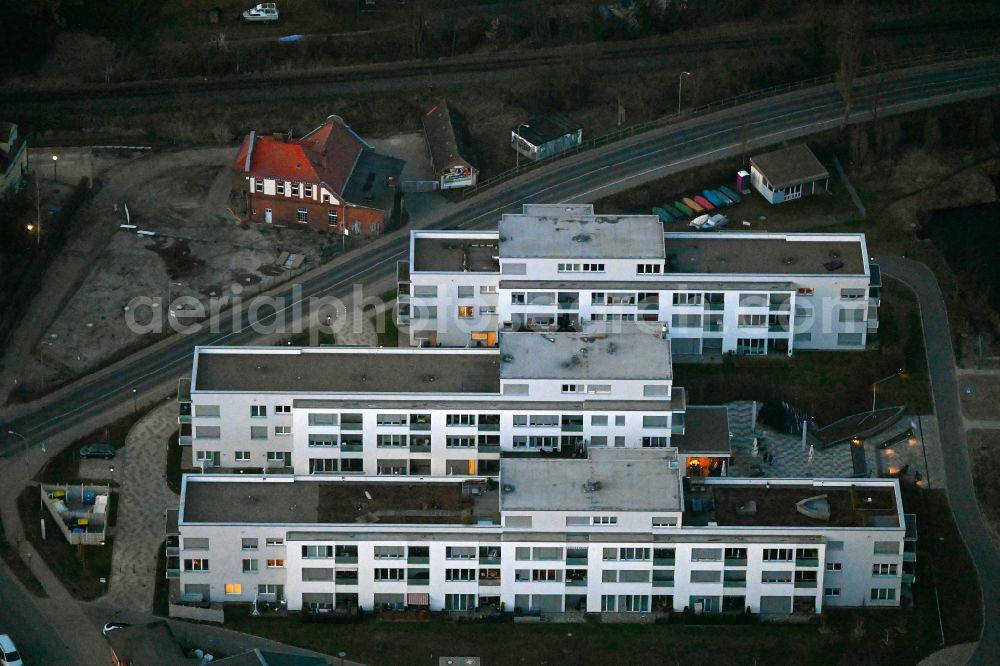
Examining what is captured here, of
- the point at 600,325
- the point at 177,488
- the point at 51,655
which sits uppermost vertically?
the point at 600,325

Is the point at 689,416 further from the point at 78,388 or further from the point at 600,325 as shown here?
the point at 78,388

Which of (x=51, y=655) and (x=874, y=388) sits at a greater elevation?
(x=874, y=388)

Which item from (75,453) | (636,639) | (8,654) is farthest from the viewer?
(75,453)

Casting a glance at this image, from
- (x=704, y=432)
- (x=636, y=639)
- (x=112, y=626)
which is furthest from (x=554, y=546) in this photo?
(x=112, y=626)

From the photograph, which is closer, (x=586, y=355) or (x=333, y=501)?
(x=333, y=501)

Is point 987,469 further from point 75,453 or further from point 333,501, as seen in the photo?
point 75,453

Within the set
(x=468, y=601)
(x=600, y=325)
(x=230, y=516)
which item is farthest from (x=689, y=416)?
(x=230, y=516)
